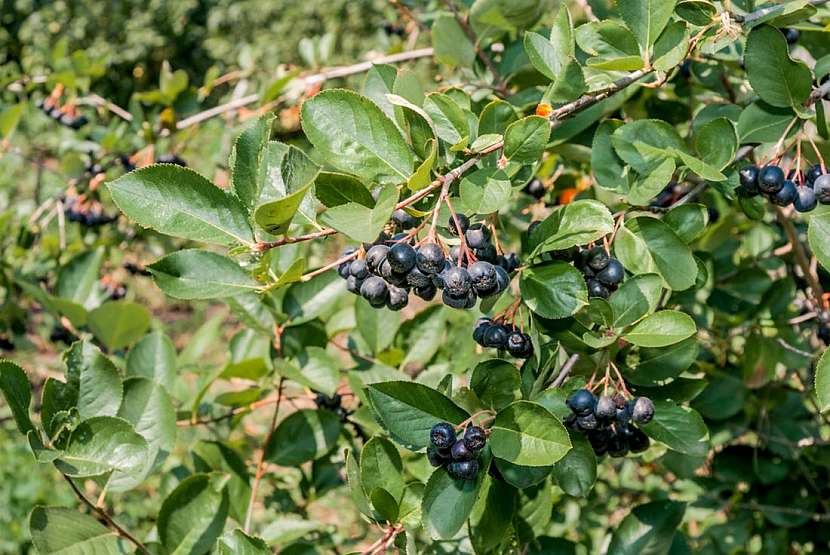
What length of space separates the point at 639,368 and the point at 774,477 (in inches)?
39.3

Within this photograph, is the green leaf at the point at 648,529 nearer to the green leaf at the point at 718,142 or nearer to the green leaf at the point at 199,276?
the green leaf at the point at 718,142

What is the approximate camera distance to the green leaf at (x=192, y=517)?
117 centimetres

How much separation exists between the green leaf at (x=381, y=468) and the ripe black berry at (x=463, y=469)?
0.12m

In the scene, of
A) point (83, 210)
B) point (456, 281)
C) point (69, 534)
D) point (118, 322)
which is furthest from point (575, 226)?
point (83, 210)

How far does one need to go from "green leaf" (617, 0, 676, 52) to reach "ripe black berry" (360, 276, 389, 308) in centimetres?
44

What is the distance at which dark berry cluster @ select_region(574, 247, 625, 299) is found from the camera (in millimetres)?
1017

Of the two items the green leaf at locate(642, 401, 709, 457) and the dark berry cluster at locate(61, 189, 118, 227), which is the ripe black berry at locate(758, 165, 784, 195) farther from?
the dark berry cluster at locate(61, 189, 118, 227)

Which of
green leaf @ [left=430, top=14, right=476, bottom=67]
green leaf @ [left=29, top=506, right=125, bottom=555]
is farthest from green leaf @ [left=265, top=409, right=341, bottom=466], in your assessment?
green leaf @ [left=430, top=14, right=476, bottom=67]

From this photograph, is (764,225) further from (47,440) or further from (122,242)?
(122,242)

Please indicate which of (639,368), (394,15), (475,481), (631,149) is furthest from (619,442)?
(394,15)

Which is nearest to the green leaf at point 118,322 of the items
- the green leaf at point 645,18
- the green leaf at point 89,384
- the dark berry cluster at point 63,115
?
the green leaf at point 89,384

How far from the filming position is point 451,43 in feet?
4.95

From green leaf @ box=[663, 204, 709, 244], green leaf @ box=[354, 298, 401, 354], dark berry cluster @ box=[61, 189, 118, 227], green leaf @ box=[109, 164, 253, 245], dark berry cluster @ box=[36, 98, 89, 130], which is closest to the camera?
green leaf @ box=[109, 164, 253, 245]

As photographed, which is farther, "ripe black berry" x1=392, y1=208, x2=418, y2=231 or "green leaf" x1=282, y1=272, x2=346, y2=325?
"green leaf" x1=282, y1=272, x2=346, y2=325
